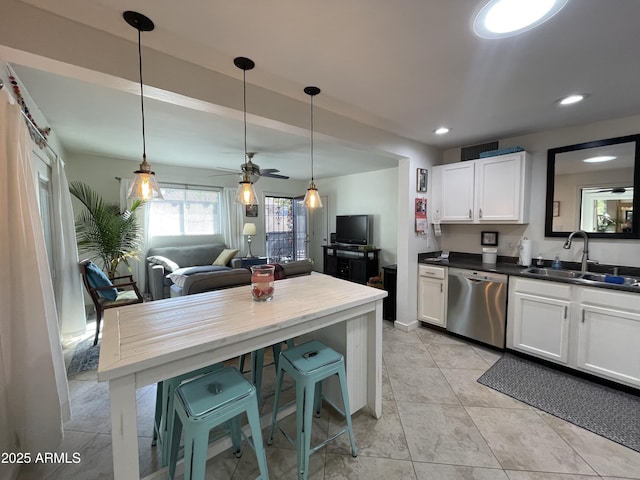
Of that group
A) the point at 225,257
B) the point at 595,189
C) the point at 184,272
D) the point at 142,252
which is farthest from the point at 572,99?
the point at 142,252

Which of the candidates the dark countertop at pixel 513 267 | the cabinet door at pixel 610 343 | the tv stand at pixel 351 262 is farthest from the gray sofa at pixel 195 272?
the cabinet door at pixel 610 343

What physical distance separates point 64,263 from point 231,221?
2.99 m

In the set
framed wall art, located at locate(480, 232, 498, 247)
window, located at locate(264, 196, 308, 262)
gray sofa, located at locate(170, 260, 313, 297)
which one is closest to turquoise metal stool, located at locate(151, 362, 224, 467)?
gray sofa, located at locate(170, 260, 313, 297)

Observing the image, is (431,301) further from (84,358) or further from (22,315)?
(84,358)

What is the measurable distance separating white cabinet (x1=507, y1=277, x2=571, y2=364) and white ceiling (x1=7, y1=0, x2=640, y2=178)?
165 centimetres

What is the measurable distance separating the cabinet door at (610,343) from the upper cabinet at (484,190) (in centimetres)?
112

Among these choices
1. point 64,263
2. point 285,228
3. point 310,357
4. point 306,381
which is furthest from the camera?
point 285,228

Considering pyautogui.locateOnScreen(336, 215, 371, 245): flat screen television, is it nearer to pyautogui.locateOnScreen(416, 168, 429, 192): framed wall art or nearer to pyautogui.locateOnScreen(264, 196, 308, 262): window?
pyautogui.locateOnScreen(264, 196, 308, 262): window

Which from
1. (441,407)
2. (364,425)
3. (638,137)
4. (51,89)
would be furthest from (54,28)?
(638,137)

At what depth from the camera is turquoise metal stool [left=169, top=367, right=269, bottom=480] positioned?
1103 mm

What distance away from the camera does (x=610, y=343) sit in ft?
Result: 7.16

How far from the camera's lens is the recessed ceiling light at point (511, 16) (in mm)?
1180

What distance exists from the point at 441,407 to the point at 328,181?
17.6 feet

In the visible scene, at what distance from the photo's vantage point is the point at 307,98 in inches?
84.7
